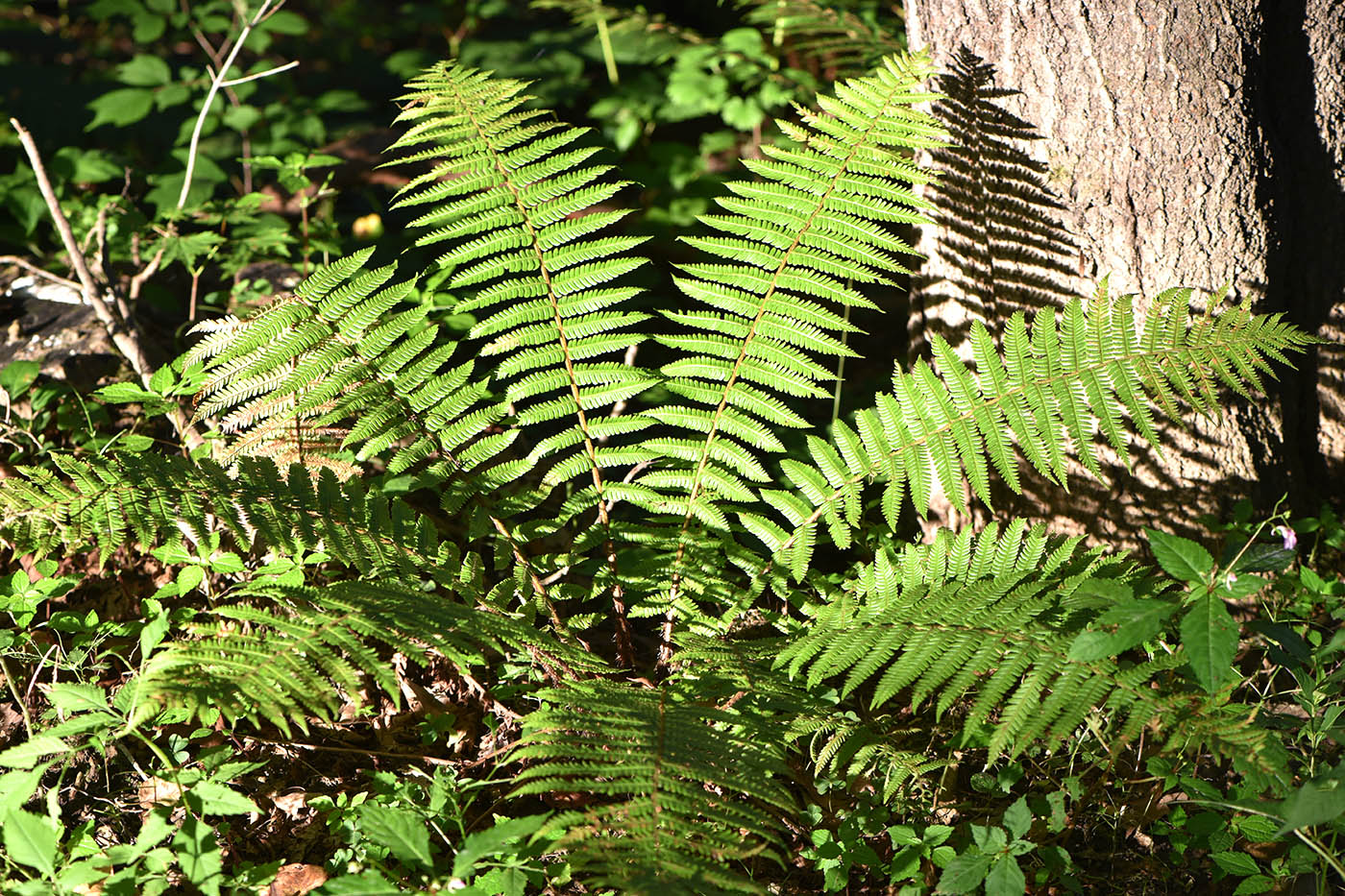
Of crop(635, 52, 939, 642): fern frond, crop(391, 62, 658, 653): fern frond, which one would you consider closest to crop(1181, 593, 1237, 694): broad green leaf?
crop(635, 52, 939, 642): fern frond

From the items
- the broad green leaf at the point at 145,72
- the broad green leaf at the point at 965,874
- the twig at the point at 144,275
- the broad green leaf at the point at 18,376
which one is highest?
the broad green leaf at the point at 145,72

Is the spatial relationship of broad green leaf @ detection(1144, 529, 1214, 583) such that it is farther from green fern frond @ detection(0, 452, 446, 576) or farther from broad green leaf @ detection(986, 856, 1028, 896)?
green fern frond @ detection(0, 452, 446, 576)

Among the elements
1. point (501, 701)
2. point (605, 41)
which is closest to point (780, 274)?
point (501, 701)

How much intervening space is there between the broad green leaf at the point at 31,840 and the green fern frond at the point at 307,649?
28cm

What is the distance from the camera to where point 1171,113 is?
2.15 meters

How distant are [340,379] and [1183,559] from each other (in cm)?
168

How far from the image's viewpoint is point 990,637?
5.40ft

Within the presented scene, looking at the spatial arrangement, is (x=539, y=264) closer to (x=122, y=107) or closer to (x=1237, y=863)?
(x=1237, y=863)

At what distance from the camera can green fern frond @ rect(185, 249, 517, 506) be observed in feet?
6.86

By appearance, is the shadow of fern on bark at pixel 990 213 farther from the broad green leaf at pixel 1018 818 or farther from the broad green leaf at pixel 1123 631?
the broad green leaf at pixel 1018 818

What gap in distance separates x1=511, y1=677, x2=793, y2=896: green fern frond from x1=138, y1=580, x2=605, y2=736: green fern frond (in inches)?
7.3

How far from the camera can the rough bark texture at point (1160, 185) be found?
2.15 meters

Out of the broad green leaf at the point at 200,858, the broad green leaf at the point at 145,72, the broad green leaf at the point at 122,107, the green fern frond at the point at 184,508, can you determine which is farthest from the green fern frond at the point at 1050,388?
the broad green leaf at the point at 145,72

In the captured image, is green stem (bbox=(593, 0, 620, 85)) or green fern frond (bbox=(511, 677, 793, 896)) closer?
green fern frond (bbox=(511, 677, 793, 896))
